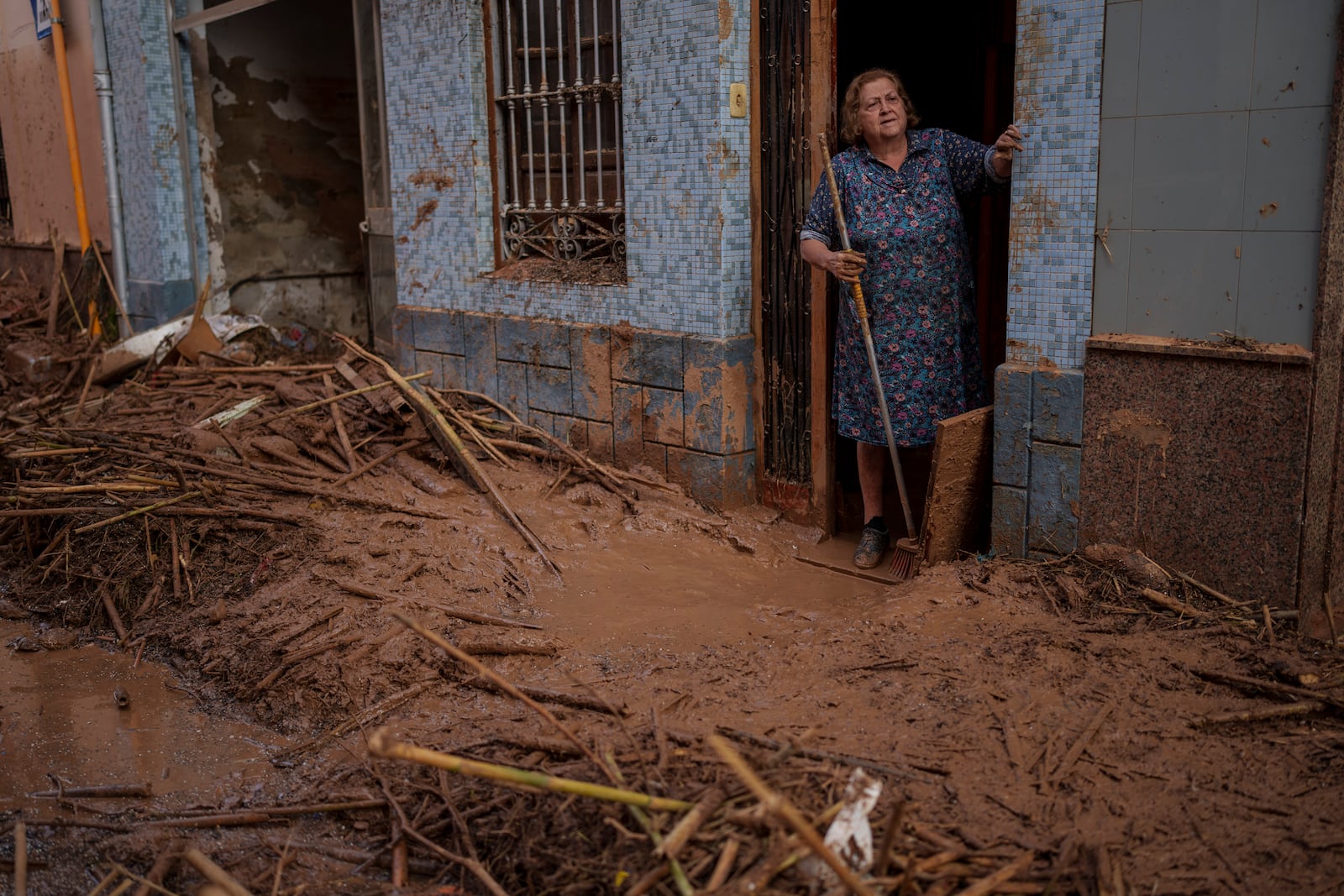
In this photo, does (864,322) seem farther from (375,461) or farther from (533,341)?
(375,461)

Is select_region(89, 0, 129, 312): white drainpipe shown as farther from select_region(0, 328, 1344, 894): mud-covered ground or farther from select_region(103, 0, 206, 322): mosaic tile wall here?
select_region(0, 328, 1344, 894): mud-covered ground

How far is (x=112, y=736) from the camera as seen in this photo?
4562 mm

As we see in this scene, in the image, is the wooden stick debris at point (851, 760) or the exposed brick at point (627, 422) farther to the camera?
the exposed brick at point (627, 422)

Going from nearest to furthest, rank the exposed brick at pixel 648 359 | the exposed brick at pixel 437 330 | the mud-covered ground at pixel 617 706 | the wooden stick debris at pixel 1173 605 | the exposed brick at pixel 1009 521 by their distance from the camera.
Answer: the mud-covered ground at pixel 617 706 < the wooden stick debris at pixel 1173 605 < the exposed brick at pixel 1009 521 < the exposed brick at pixel 648 359 < the exposed brick at pixel 437 330

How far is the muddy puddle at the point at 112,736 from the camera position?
4.18 m

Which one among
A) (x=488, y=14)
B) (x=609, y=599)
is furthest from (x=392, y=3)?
(x=609, y=599)

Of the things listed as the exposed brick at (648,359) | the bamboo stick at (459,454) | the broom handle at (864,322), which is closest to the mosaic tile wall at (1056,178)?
the broom handle at (864,322)

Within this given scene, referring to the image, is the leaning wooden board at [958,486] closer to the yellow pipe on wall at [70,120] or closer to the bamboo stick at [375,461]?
the bamboo stick at [375,461]

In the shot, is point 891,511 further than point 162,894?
Yes

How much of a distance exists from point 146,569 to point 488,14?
3.87 metres

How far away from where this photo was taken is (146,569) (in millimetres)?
5883

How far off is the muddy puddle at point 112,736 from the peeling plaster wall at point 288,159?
228 inches

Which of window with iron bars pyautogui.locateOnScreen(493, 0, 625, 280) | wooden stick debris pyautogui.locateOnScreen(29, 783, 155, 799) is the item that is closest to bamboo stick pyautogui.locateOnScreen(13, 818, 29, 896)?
wooden stick debris pyautogui.locateOnScreen(29, 783, 155, 799)

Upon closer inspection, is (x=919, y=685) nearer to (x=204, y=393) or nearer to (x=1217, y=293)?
(x=1217, y=293)
